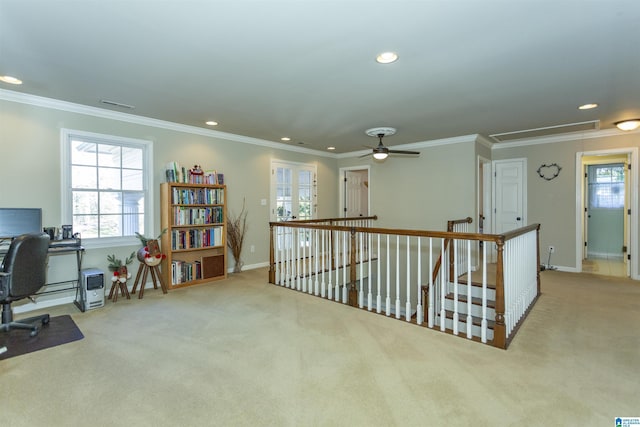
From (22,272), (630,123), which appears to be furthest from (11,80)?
(630,123)

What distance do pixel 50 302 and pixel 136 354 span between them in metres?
2.15

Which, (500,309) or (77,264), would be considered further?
(77,264)

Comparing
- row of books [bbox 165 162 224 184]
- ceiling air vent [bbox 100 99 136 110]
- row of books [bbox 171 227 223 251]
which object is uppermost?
ceiling air vent [bbox 100 99 136 110]

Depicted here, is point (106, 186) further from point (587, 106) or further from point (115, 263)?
point (587, 106)

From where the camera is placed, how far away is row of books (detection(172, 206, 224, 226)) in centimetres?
455

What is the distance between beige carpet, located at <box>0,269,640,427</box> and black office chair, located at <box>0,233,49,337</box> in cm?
55

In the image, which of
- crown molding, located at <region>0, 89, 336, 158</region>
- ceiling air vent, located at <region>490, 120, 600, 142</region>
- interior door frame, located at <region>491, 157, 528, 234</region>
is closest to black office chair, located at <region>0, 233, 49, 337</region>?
crown molding, located at <region>0, 89, 336, 158</region>

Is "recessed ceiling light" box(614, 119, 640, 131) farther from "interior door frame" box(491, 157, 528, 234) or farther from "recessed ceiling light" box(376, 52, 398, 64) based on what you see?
"recessed ceiling light" box(376, 52, 398, 64)

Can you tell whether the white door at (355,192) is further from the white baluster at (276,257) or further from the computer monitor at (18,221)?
the computer monitor at (18,221)

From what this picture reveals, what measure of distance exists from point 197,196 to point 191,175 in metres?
0.33

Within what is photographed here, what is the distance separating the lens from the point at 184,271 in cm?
458

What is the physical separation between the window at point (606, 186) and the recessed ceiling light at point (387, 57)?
680cm

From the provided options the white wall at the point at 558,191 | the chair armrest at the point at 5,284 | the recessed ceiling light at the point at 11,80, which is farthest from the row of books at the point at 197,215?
the white wall at the point at 558,191

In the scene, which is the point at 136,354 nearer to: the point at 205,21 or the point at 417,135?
the point at 205,21
